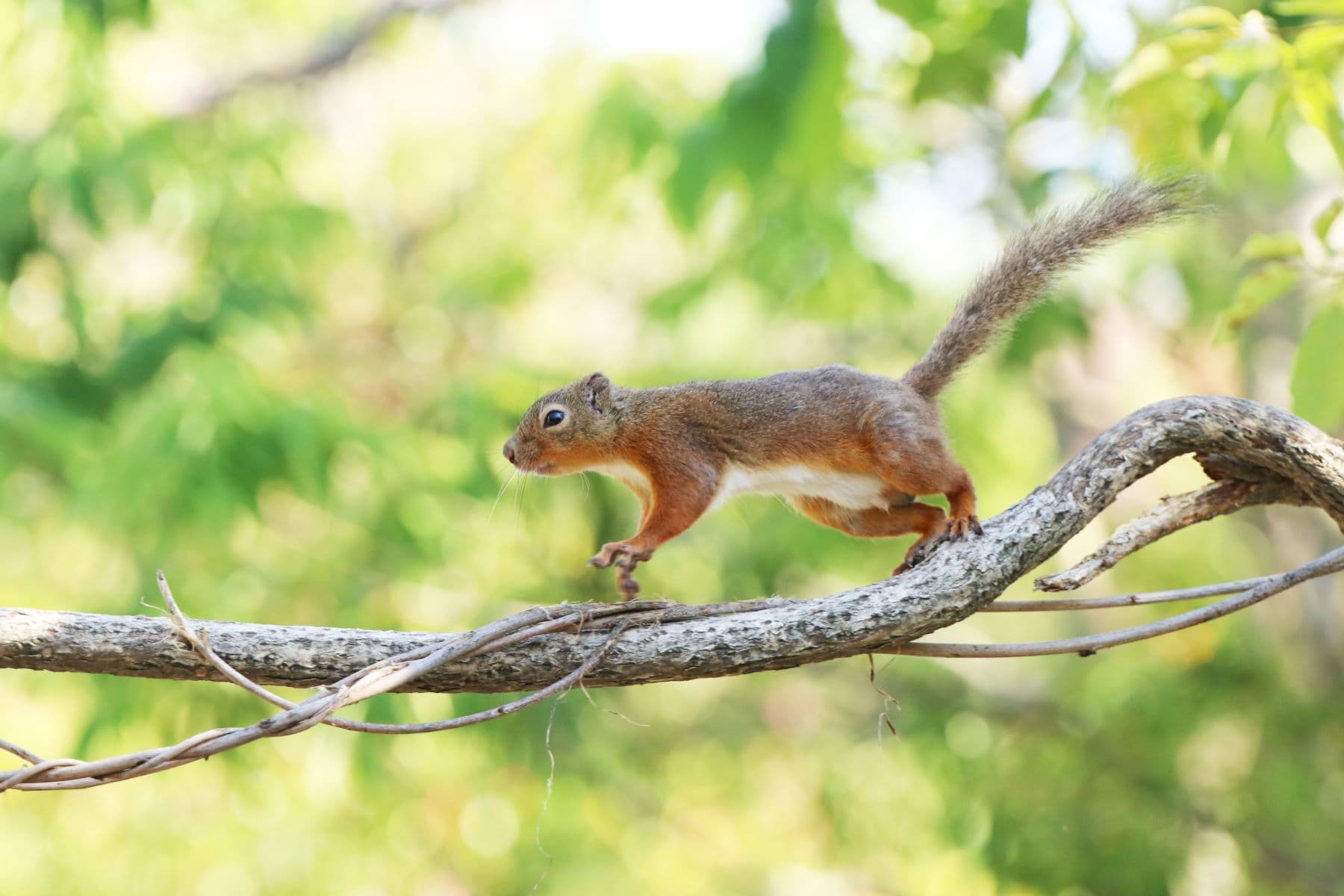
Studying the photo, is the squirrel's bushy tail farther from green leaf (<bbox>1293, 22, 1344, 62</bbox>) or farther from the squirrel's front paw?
the squirrel's front paw

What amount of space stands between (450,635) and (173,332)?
4979mm

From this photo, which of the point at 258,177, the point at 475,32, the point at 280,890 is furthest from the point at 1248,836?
the point at 475,32

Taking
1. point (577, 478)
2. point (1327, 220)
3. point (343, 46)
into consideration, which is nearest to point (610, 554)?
point (1327, 220)

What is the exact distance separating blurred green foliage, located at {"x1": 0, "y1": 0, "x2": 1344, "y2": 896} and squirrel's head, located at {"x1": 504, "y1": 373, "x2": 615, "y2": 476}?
138 centimetres

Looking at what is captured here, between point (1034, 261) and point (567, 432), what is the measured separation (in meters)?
1.28

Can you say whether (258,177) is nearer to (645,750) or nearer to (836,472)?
(645,750)

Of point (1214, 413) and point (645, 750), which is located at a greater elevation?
point (645, 750)

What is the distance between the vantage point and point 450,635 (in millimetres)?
1784

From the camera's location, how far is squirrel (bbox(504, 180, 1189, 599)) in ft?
8.63

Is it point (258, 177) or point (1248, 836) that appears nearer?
point (1248, 836)

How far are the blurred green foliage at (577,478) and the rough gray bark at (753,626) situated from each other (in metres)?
1.73

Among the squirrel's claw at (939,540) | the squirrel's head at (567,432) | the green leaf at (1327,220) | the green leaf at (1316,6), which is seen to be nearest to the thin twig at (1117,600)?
the squirrel's claw at (939,540)

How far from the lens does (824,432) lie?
2.86 m

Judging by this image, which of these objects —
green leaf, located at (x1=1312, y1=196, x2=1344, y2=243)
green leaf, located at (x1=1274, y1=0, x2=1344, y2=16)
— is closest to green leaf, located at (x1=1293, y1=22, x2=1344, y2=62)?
green leaf, located at (x1=1274, y1=0, x2=1344, y2=16)
